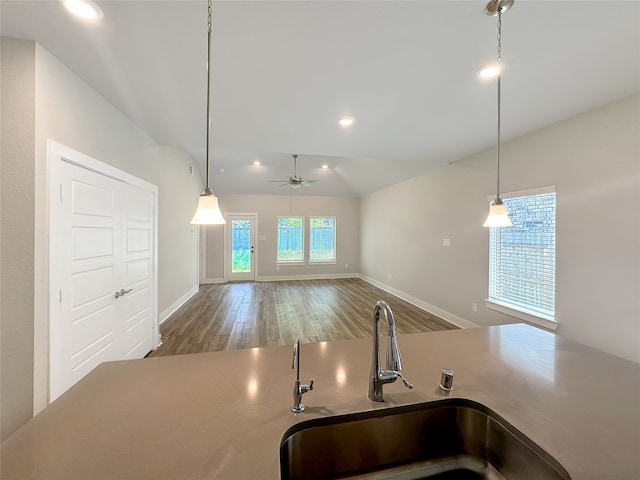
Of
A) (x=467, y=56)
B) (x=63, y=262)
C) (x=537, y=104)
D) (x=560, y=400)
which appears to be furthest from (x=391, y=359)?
(x=537, y=104)

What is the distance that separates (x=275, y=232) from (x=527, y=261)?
20.2 ft

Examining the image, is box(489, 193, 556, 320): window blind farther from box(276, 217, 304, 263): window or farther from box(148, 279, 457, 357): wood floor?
box(276, 217, 304, 263): window

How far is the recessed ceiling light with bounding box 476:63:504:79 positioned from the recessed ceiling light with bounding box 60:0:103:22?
232 centimetres

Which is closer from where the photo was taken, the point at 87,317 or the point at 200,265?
the point at 87,317

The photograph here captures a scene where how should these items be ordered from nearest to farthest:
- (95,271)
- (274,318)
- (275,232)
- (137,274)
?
(95,271), (137,274), (274,318), (275,232)

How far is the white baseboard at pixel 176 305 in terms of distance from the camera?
418cm

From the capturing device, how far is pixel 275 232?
7.90 m

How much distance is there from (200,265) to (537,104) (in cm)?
738

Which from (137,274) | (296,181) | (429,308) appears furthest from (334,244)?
(137,274)

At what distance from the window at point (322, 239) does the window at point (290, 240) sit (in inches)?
12.3

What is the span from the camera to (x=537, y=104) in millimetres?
2307

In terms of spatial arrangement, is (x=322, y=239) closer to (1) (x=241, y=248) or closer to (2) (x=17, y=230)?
(1) (x=241, y=248)

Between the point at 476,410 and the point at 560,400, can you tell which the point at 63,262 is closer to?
the point at 476,410

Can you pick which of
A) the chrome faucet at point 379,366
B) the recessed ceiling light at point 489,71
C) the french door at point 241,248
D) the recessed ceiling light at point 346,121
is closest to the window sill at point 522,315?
the recessed ceiling light at point 489,71
